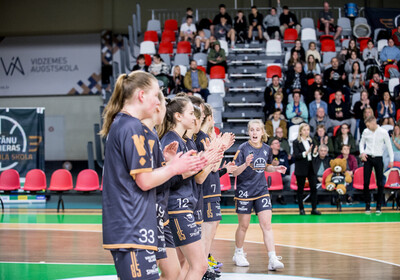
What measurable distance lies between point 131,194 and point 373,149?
9.48 metres

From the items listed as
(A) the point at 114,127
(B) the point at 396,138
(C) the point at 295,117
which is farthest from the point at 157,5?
(A) the point at 114,127

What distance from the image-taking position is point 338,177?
12.3 meters

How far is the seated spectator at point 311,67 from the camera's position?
1585 cm

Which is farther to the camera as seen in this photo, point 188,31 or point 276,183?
point 188,31

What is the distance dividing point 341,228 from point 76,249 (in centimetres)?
446

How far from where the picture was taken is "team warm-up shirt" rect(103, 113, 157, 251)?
2.95 m

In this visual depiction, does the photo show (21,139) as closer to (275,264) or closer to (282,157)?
(282,157)

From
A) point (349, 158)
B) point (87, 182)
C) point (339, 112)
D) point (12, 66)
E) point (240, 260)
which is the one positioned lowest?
point (240, 260)

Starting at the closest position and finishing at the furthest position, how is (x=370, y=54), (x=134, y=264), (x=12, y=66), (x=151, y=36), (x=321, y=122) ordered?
(x=134, y=264)
(x=321, y=122)
(x=370, y=54)
(x=151, y=36)
(x=12, y=66)

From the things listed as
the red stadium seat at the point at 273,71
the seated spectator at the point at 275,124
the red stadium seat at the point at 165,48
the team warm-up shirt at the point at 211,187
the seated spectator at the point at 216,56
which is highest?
the red stadium seat at the point at 165,48

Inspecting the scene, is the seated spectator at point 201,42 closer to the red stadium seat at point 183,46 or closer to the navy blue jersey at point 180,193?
the red stadium seat at point 183,46

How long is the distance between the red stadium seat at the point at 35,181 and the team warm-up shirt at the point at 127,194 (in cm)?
1044

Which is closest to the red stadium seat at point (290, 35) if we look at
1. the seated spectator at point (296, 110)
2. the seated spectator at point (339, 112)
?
the seated spectator at point (339, 112)

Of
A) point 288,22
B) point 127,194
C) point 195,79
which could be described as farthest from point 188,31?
point 127,194
